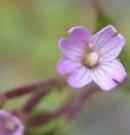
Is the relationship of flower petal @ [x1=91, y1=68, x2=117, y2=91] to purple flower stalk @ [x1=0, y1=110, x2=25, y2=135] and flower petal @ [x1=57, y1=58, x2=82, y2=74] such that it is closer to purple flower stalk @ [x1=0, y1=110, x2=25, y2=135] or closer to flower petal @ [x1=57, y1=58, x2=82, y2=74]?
flower petal @ [x1=57, y1=58, x2=82, y2=74]

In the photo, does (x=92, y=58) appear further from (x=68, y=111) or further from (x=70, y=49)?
(x=68, y=111)

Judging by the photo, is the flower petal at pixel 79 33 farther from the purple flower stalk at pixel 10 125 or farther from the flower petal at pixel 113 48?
the purple flower stalk at pixel 10 125

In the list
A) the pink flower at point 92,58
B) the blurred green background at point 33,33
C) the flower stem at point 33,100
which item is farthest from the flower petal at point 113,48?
the blurred green background at point 33,33

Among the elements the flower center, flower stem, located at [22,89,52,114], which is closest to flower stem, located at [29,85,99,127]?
flower stem, located at [22,89,52,114]

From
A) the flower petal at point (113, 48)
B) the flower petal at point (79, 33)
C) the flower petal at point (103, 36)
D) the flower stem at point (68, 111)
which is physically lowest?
the flower stem at point (68, 111)

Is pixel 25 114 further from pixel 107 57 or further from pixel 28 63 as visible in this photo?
pixel 28 63

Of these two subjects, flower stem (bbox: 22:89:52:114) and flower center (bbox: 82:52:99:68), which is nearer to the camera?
flower center (bbox: 82:52:99:68)

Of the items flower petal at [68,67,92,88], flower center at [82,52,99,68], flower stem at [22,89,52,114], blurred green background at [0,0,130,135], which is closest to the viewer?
flower petal at [68,67,92,88]

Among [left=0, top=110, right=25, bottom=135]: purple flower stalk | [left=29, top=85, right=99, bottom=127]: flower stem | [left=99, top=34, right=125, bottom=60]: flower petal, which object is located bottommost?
[left=29, top=85, right=99, bottom=127]: flower stem

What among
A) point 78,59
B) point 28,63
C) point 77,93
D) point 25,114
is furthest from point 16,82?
point 78,59
